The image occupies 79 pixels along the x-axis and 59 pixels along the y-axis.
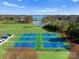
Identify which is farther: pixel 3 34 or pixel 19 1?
pixel 3 34

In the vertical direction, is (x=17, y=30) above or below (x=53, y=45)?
above

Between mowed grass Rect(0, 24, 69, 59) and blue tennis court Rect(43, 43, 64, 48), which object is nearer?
mowed grass Rect(0, 24, 69, 59)

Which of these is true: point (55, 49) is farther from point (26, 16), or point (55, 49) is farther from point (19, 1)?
point (19, 1)

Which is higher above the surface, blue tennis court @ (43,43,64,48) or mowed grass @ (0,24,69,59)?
mowed grass @ (0,24,69,59)

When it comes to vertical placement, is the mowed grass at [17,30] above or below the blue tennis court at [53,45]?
above

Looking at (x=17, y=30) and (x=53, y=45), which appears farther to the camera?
(x=53, y=45)

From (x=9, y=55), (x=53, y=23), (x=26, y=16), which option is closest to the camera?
(x=9, y=55)

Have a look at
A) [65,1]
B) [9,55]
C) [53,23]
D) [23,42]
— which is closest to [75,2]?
[65,1]

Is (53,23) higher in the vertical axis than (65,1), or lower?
lower

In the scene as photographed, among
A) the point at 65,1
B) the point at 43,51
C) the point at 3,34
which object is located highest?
the point at 65,1

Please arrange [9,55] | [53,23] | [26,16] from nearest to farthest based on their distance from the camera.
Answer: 1. [9,55]
2. [26,16]
3. [53,23]

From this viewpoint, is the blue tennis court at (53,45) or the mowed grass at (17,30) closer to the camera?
the mowed grass at (17,30)
